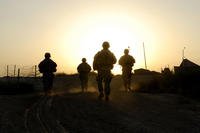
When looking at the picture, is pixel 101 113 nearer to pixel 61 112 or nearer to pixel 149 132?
pixel 61 112

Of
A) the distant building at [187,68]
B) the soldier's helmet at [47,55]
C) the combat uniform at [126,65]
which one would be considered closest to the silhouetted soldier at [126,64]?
the combat uniform at [126,65]

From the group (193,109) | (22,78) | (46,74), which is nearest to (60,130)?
(193,109)

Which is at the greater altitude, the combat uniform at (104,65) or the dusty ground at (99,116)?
the combat uniform at (104,65)

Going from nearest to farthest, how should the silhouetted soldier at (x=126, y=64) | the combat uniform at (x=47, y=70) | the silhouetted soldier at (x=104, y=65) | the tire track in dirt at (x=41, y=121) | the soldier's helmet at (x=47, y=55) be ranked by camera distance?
the tire track in dirt at (x=41, y=121) < the silhouetted soldier at (x=104, y=65) < the combat uniform at (x=47, y=70) < the soldier's helmet at (x=47, y=55) < the silhouetted soldier at (x=126, y=64)

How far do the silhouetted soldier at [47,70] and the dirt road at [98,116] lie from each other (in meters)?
4.51

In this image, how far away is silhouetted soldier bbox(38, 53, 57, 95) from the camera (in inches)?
1013

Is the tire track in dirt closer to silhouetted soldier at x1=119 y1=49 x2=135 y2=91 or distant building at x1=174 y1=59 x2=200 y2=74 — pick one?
silhouetted soldier at x1=119 y1=49 x2=135 y2=91

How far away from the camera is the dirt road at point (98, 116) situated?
1321cm

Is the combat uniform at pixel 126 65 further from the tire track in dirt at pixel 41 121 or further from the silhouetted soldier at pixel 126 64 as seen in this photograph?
the tire track in dirt at pixel 41 121

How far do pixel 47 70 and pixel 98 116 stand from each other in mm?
10759

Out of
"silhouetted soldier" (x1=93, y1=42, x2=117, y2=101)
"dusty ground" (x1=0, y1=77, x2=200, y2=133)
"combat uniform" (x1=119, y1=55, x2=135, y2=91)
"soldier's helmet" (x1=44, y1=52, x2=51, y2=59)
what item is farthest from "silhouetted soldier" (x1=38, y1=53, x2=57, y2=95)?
"silhouetted soldier" (x1=93, y1=42, x2=117, y2=101)

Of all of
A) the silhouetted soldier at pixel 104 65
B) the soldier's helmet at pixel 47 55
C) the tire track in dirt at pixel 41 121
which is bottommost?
the tire track in dirt at pixel 41 121

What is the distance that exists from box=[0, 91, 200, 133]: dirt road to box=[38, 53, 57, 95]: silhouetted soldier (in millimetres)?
4513

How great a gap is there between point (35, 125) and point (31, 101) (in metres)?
7.60
